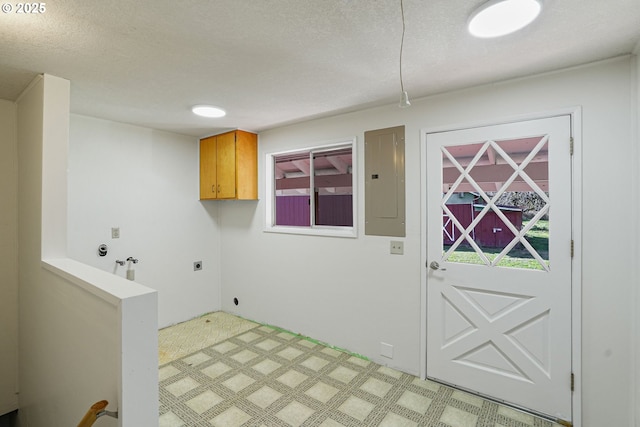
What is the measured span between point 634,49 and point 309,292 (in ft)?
9.68

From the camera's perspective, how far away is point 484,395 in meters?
2.24

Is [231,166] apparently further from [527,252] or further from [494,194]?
[527,252]

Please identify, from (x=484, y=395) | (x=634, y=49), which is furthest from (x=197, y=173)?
(x=634, y=49)

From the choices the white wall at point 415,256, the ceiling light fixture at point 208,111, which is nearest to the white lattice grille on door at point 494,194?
the white wall at point 415,256

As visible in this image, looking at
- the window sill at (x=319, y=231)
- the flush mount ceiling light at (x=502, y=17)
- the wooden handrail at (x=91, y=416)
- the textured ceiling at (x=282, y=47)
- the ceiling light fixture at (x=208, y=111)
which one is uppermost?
the ceiling light fixture at (x=208, y=111)

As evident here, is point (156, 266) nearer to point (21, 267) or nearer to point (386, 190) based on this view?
point (21, 267)

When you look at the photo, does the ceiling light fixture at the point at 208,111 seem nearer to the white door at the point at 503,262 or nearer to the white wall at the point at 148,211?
the white wall at the point at 148,211

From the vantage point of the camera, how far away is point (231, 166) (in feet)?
11.5

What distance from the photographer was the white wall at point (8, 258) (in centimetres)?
255

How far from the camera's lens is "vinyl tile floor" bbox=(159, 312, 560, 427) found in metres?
2.03

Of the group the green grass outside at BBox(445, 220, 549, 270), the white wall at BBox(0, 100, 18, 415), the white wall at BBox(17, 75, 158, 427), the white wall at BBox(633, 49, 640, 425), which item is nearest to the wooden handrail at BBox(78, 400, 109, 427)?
the white wall at BBox(17, 75, 158, 427)

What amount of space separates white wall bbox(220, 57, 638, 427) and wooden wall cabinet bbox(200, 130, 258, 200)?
0.45 ft

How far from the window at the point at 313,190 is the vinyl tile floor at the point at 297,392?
3.91ft

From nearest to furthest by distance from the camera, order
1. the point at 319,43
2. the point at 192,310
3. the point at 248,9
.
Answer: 1. the point at 248,9
2. the point at 319,43
3. the point at 192,310
